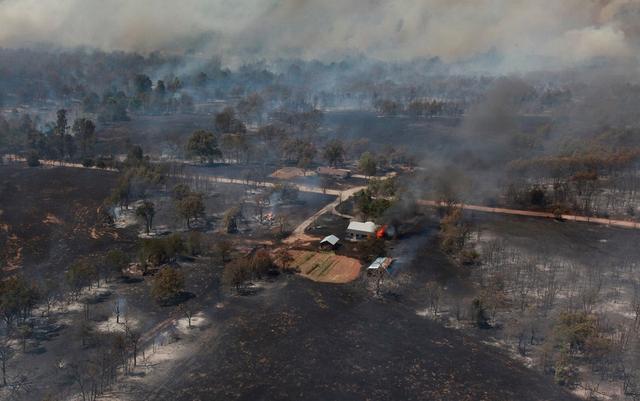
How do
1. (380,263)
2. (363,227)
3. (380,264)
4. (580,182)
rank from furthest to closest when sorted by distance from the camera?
(580,182), (363,227), (380,263), (380,264)

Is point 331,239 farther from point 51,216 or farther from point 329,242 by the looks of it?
point 51,216

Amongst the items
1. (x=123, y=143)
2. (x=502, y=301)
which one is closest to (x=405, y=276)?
(x=502, y=301)

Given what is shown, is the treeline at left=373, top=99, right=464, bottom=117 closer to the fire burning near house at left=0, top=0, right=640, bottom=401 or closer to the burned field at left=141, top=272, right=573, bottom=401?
the fire burning near house at left=0, top=0, right=640, bottom=401

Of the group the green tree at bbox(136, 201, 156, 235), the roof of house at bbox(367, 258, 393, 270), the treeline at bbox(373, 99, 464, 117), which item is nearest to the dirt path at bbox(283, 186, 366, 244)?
the roof of house at bbox(367, 258, 393, 270)

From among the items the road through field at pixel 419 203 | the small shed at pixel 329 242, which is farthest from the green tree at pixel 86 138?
the small shed at pixel 329 242

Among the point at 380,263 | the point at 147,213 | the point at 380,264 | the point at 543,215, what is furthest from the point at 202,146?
the point at 543,215

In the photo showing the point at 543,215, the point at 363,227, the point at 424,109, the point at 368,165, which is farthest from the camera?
the point at 424,109
